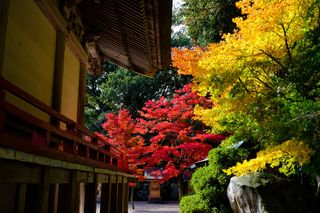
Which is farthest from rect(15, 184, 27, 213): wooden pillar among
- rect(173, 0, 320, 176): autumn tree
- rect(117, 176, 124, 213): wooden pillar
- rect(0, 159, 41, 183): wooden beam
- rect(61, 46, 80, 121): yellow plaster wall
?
rect(117, 176, 124, 213): wooden pillar

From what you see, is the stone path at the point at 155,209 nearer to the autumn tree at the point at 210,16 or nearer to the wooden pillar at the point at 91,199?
the autumn tree at the point at 210,16

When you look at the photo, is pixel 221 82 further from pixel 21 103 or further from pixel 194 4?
pixel 194 4

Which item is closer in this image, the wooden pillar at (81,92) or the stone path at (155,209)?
the wooden pillar at (81,92)

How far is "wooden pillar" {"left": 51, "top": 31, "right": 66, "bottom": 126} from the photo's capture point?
6508 millimetres

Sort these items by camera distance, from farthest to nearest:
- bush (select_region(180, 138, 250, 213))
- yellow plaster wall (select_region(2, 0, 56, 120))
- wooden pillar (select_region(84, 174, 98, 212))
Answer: bush (select_region(180, 138, 250, 213)) → wooden pillar (select_region(84, 174, 98, 212)) → yellow plaster wall (select_region(2, 0, 56, 120))

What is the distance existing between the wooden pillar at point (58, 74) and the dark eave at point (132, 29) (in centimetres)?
115

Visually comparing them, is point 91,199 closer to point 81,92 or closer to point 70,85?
point 70,85

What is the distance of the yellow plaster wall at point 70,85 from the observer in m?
7.35

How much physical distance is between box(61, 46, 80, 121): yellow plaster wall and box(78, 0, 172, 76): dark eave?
1095mm

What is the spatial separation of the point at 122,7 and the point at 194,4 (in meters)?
12.1

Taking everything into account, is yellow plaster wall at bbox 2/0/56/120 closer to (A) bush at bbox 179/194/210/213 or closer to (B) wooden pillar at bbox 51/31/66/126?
(B) wooden pillar at bbox 51/31/66/126

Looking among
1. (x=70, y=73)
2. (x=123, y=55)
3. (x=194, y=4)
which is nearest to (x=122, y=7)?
(x=70, y=73)

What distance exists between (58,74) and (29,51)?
1.16 m

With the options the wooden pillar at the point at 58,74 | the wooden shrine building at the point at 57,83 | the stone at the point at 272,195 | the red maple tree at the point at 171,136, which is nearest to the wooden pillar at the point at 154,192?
the red maple tree at the point at 171,136
